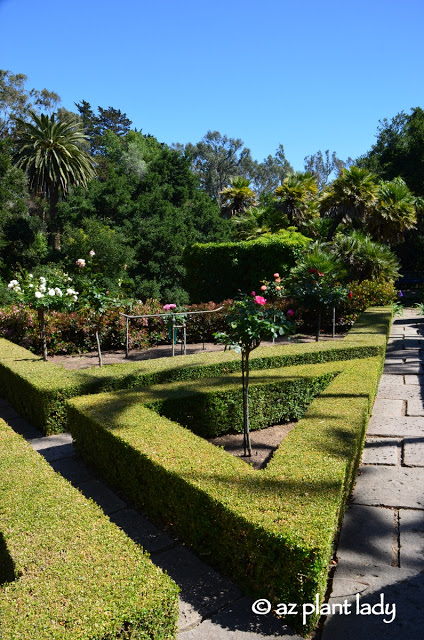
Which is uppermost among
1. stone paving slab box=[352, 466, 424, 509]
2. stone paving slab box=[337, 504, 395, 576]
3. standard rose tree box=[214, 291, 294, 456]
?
standard rose tree box=[214, 291, 294, 456]

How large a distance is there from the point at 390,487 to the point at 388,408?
7.18 feet

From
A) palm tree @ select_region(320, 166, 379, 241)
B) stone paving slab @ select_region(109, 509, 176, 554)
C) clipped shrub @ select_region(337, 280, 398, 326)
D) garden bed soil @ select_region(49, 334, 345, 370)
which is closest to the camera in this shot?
stone paving slab @ select_region(109, 509, 176, 554)

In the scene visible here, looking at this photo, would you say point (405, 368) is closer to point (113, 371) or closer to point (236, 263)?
point (113, 371)

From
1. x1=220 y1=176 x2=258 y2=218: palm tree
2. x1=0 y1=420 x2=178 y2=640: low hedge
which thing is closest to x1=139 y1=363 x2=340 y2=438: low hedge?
x1=0 y1=420 x2=178 y2=640: low hedge

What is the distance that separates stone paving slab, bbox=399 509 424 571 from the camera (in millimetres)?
2825

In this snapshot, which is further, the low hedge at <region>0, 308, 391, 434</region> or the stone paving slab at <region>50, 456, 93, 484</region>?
the low hedge at <region>0, 308, 391, 434</region>

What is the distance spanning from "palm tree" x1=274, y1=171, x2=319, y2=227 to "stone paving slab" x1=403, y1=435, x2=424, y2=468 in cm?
1767

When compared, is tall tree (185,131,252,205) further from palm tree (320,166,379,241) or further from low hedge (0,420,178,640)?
low hedge (0,420,178,640)

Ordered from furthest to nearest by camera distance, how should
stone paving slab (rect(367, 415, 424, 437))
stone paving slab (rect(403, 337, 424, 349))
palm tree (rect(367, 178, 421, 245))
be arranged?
1. palm tree (rect(367, 178, 421, 245))
2. stone paving slab (rect(403, 337, 424, 349))
3. stone paving slab (rect(367, 415, 424, 437))

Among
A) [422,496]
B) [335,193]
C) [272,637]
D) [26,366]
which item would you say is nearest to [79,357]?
[26,366]

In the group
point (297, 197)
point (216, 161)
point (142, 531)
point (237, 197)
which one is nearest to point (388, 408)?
point (142, 531)

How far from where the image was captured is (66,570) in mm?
2150

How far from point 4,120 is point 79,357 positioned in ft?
112

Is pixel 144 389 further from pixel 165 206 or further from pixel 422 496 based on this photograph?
pixel 165 206
